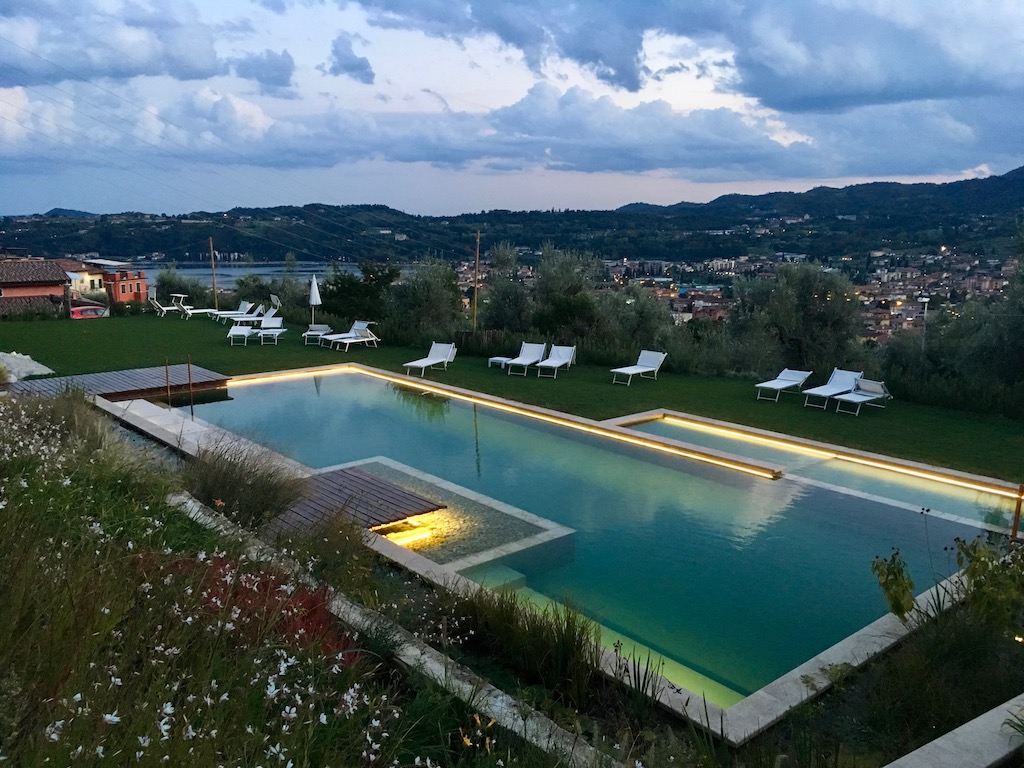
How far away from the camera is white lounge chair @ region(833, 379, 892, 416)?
9406 millimetres

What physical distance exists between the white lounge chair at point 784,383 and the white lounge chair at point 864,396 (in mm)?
598

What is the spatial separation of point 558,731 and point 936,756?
1.24 m

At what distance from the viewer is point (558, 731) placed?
104 inches

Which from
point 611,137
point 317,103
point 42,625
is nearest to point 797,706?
point 42,625

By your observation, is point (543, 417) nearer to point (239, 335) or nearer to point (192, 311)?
point (239, 335)

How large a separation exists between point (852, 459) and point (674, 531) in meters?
2.92

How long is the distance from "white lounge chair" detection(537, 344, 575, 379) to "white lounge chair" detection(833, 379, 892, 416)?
4032 mm

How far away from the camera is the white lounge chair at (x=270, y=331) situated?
14.9 metres

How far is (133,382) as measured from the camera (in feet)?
33.3

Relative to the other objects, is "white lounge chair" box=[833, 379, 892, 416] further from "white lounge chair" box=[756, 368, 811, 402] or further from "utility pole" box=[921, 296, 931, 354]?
"utility pole" box=[921, 296, 931, 354]

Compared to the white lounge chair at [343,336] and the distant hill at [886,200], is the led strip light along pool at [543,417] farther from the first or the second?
the distant hill at [886,200]

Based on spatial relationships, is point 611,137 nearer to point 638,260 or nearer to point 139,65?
point 638,260

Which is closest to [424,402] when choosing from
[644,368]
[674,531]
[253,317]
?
[644,368]

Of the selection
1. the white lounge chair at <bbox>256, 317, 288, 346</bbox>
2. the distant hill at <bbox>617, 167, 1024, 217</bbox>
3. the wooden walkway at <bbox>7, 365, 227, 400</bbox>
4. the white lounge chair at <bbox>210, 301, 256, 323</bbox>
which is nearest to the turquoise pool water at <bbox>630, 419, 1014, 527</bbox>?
the wooden walkway at <bbox>7, 365, 227, 400</bbox>
